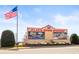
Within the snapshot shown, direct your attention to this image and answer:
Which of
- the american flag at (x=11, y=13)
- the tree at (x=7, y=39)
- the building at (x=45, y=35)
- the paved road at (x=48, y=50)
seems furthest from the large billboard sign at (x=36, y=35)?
the american flag at (x=11, y=13)

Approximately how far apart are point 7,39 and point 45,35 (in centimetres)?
78

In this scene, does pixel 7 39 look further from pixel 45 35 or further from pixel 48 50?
→ pixel 48 50

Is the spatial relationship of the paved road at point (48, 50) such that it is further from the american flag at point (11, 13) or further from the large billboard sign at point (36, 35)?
the american flag at point (11, 13)

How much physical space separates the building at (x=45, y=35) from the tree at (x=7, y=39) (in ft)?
0.89

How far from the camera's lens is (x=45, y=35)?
489 centimetres

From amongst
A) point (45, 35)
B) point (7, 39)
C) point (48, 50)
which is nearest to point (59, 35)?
point (45, 35)

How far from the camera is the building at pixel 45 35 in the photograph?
4871mm

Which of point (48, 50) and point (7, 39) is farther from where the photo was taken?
point (48, 50)

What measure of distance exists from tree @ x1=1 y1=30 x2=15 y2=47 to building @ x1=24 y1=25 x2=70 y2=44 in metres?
0.27

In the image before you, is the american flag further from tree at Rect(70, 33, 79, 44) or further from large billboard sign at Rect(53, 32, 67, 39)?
tree at Rect(70, 33, 79, 44)

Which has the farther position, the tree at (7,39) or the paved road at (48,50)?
the paved road at (48,50)
